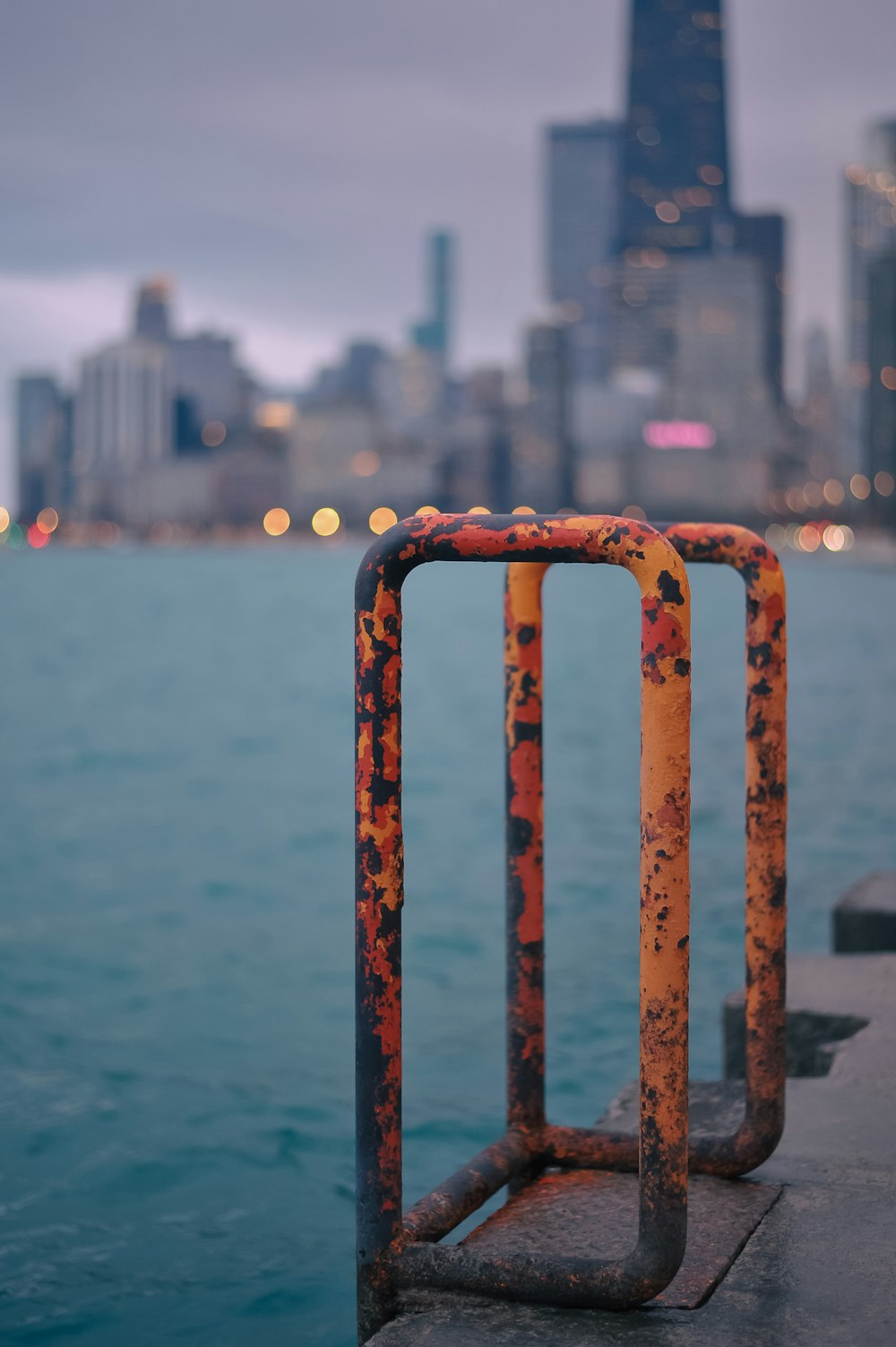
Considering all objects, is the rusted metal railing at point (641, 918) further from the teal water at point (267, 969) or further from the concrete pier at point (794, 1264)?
the teal water at point (267, 969)

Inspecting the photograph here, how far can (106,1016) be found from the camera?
979 cm

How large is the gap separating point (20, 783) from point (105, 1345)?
2188cm

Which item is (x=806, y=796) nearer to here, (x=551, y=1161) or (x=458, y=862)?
(x=458, y=862)

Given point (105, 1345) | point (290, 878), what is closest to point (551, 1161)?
point (105, 1345)

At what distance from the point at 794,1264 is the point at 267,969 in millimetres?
8572

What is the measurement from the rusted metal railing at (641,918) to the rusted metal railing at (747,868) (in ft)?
2.15

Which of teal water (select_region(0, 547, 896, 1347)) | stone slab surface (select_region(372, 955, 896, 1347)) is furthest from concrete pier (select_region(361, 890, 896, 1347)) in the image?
teal water (select_region(0, 547, 896, 1347))

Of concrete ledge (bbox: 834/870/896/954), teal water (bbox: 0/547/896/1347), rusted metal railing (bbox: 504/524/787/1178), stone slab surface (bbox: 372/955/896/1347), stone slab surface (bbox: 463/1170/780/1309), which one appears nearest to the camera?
stone slab surface (bbox: 372/955/896/1347)

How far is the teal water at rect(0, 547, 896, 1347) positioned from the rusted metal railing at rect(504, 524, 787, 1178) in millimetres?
2076

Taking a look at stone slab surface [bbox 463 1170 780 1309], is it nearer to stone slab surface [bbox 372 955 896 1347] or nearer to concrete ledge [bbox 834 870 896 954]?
stone slab surface [bbox 372 955 896 1347]

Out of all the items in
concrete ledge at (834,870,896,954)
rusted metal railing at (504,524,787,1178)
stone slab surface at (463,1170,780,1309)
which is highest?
rusted metal railing at (504,524,787,1178)

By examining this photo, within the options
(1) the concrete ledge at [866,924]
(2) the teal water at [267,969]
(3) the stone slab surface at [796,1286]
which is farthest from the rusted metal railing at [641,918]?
(1) the concrete ledge at [866,924]

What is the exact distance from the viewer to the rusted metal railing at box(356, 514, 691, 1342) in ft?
9.37

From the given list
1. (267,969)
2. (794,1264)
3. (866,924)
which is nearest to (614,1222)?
(794,1264)
